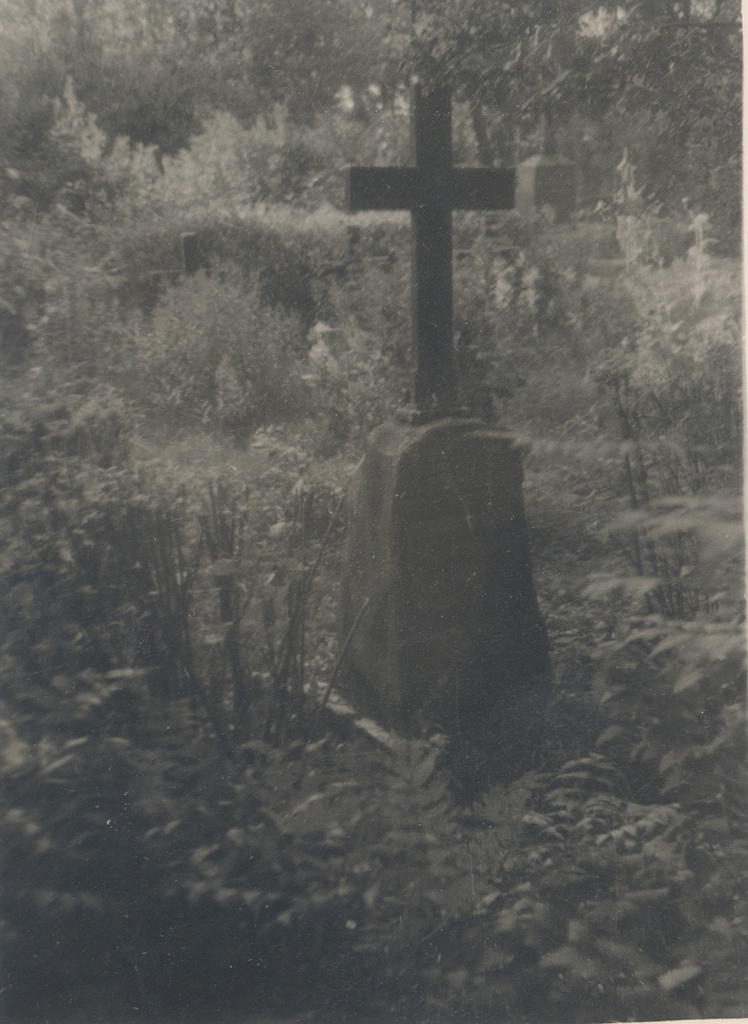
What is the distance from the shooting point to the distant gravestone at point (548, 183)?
8.29 feet

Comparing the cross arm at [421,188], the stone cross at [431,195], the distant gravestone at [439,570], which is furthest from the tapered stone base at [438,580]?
the cross arm at [421,188]

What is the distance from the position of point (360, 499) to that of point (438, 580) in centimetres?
34

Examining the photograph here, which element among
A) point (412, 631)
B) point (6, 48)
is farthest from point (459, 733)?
point (6, 48)

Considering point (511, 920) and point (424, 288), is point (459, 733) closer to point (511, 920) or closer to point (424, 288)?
point (511, 920)

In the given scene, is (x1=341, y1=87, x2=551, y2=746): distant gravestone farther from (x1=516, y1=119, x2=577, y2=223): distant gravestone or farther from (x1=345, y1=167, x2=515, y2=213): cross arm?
(x1=516, y1=119, x2=577, y2=223): distant gravestone

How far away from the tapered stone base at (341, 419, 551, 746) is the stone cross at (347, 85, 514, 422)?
1.10 feet

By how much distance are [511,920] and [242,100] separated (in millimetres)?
2567

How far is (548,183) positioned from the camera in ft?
8.32

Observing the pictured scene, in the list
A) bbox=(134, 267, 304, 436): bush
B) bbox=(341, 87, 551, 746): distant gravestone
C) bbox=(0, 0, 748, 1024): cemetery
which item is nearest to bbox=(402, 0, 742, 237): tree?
bbox=(0, 0, 748, 1024): cemetery

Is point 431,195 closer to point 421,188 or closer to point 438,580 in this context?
point 421,188

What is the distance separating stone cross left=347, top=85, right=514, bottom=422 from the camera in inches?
98.5

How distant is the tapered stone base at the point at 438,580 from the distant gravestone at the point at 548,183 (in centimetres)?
68

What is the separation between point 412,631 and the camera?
8.48 ft

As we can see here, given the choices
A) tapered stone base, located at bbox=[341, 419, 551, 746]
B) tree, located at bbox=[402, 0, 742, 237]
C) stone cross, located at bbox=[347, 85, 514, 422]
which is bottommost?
tapered stone base, located at bbox=[341, 419, 551, 746]
